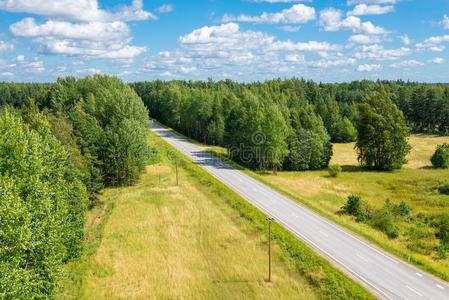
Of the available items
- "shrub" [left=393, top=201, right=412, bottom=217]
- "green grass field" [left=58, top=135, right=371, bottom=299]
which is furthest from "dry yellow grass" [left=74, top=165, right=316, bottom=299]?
"shrub" [left=393, top=201, right=412, bottom=217]

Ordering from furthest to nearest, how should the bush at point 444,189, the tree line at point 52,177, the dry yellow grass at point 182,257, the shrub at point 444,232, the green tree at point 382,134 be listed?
the green tree at point 382,134, the bush at point 444,189, the shrub at point 444,232, the dry yellow grass at point 182,257, the tree line at point 52,177

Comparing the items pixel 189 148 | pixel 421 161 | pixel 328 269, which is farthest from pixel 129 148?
pixel 421 161

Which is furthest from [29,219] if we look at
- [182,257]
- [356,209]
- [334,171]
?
[334,171]

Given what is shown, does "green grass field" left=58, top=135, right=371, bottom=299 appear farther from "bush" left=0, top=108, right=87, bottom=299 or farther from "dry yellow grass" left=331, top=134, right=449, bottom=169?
"dry yellow grass" left=331, top=134, right=449, bottom=169

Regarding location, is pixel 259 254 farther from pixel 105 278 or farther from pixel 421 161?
pixel 421 161

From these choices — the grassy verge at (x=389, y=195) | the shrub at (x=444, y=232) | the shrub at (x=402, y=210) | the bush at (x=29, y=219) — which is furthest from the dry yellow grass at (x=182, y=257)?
the shrub at (x=402, y=210)

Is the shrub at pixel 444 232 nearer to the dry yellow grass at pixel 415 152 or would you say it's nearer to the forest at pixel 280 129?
the forest at pixel 280 129

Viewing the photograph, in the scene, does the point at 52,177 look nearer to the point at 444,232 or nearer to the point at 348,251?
the point at 348,251

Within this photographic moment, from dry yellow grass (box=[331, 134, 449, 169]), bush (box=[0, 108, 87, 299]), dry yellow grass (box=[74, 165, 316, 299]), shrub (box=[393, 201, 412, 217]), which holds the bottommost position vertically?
dry yellow grass (box=[74, 165, 316, 299])
